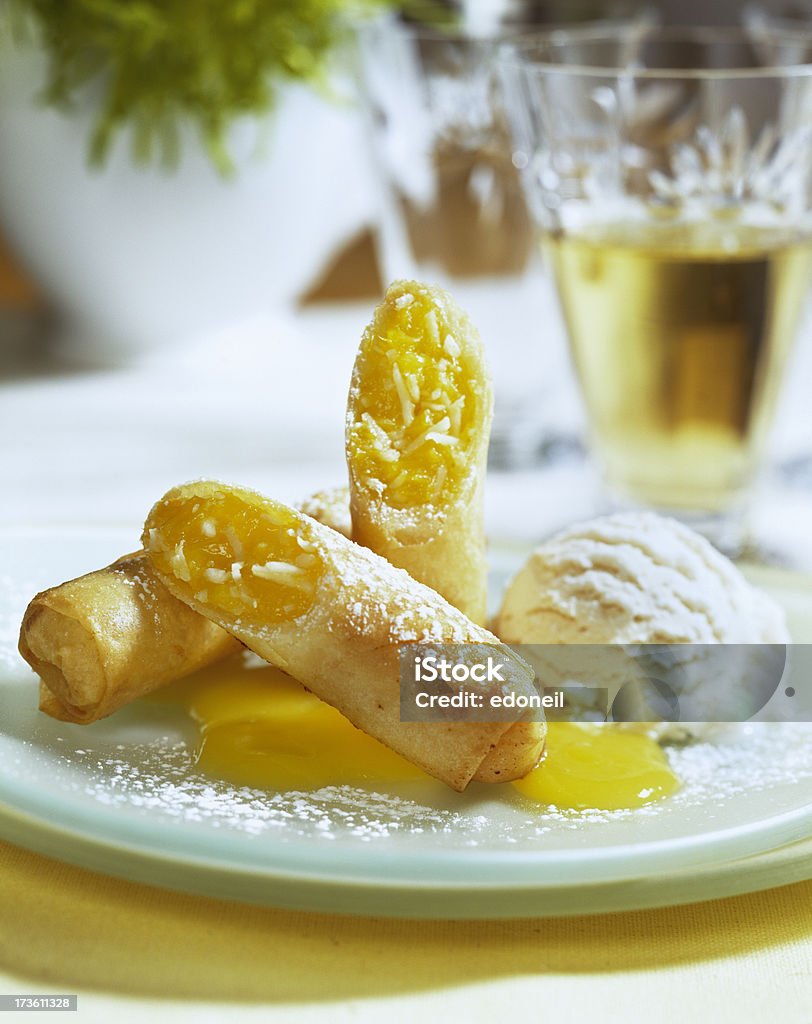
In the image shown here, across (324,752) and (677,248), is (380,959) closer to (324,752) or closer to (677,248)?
(324,752)

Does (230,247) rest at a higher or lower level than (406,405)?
lower

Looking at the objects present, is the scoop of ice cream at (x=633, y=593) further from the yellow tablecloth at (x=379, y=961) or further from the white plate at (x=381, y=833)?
the yellow tablecloth at (x=379, y=961)

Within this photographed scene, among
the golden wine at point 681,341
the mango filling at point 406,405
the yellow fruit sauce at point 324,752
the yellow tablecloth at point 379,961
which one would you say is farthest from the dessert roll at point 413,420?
the golden wine at point 681,341

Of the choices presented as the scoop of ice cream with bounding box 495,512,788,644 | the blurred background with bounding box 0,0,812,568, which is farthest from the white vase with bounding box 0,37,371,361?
the scoop of ice cream with bounding box 495,512,788,644

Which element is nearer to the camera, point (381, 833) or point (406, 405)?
point (381, 833)

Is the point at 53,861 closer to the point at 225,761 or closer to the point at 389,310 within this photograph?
the point at 225,761

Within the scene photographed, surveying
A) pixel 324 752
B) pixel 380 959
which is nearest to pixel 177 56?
pixel 324 752
